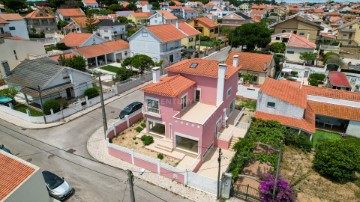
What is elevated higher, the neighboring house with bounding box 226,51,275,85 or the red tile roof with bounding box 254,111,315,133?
the neighboring house with bounding box 226,51,275,85

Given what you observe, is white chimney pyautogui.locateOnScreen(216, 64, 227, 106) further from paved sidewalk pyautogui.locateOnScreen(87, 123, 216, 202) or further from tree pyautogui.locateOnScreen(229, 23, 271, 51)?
tree pyautogui.locateOnScreen(229, 23, 271, 51)

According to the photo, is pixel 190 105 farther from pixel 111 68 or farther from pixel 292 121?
pixel 111 68

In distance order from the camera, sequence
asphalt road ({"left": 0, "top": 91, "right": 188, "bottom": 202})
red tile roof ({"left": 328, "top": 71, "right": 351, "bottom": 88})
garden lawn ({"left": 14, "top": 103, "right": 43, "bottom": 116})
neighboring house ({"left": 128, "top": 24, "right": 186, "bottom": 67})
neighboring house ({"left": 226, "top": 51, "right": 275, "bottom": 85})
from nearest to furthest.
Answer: asphalt road ({"left": 0, "top": 91, "right": 188, "bottom": 202})
garden lawn ({"left": 14, "top": 103, "right": 43, "bottom": 116})
red tile roof ({"left": 328, "top": 71, "right": 351, "bottom": 88})
neighboring house ({"left": 226, "top": 51, "right": 275, "bottom": 85})
neighboring house ({"left": 128, "top": 24, "right": 186, "bottom": 67})

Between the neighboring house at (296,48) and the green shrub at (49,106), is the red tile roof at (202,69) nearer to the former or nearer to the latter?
the green shrub at (49,106)

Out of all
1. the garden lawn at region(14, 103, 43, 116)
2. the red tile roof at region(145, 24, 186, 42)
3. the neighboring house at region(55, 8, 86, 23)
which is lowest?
the garden lawn at region(14, 103, 43, 116)

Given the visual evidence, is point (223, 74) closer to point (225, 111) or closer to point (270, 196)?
point (225, 111)

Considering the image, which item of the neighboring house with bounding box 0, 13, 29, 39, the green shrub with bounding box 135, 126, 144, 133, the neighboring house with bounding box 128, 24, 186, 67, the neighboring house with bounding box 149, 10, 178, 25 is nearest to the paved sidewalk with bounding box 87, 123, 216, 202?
the green shrub with bounding box 135, 126, 144, 133

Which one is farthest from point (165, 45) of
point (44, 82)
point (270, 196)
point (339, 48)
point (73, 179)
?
point (339, 48)

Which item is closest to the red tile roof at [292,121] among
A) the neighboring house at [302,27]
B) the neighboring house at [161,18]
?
the neighboring house at [302,27]
